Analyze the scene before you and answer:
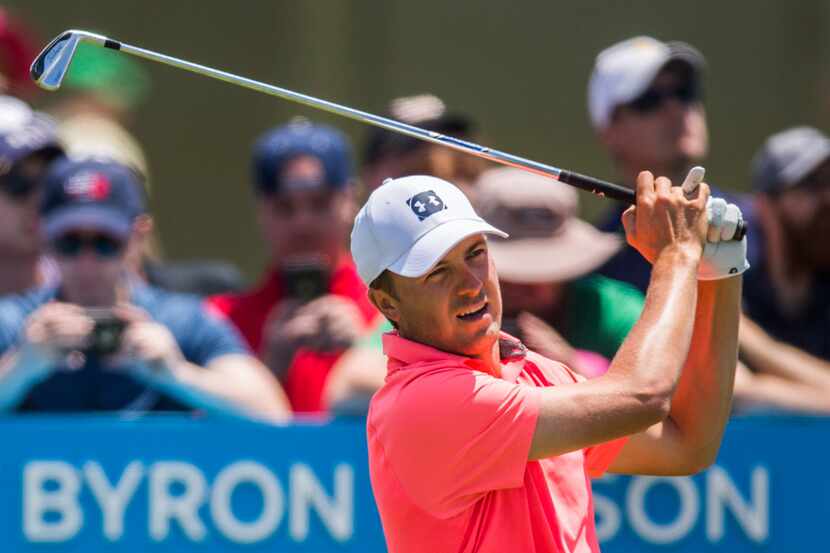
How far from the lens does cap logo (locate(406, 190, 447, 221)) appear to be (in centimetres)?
347

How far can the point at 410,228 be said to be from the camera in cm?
345

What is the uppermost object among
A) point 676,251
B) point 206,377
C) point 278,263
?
point 278,263

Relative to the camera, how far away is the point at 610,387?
3324mm

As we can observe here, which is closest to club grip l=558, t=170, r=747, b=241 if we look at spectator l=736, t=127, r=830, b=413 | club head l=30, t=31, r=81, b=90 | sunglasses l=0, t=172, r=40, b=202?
club head l=30, t=31, r=81, b=90

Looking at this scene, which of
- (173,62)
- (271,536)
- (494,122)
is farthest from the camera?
(494,122)

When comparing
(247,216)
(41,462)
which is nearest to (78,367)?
(41,462)

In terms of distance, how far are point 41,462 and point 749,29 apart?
5600 mm

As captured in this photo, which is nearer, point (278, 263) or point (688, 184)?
point (688, 184)

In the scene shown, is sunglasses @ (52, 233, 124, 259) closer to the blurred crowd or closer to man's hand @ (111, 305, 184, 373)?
the blurred crowd

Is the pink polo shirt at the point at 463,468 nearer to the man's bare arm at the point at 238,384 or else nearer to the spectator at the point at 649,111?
Answer: the man's bare arm at the point at 238,384

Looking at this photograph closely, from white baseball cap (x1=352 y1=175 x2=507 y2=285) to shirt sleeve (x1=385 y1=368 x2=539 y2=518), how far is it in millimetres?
235

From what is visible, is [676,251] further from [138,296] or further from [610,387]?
[138,296]

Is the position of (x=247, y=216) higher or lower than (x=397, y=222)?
higher

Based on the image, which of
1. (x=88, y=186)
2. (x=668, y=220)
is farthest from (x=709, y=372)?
(x=88, y=186)
